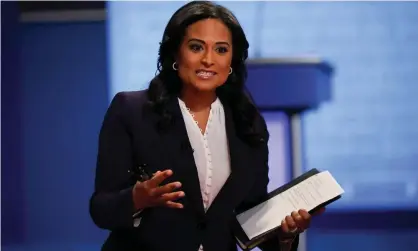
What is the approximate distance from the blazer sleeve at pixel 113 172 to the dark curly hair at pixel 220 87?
0.23 feet

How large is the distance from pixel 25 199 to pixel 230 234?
1196 millimetres

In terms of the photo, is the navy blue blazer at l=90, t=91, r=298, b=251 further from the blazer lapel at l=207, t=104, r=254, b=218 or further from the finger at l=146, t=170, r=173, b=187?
the finger at l=146, t=170, r=173, b=187

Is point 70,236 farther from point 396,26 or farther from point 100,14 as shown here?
point 396,26

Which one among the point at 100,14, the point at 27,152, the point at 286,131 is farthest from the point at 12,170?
the point at 286,131

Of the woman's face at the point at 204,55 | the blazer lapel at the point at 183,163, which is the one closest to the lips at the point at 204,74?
the woman's face at the point at 204,55

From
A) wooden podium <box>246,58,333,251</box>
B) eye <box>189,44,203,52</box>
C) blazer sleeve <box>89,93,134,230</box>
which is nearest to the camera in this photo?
blazer sleeve <box>89,93,134,230</box>

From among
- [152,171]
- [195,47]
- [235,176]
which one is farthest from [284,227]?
[195,47]

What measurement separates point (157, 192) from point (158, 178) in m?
0.03

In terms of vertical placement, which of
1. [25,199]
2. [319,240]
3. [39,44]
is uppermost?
[39,44]

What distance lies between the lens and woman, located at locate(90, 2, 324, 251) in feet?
3.82

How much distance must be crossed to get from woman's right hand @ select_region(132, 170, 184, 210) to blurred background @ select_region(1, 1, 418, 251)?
3.46 ft

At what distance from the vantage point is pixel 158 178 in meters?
1.01

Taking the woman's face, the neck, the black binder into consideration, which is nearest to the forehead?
the woman's face

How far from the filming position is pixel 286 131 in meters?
2.09
